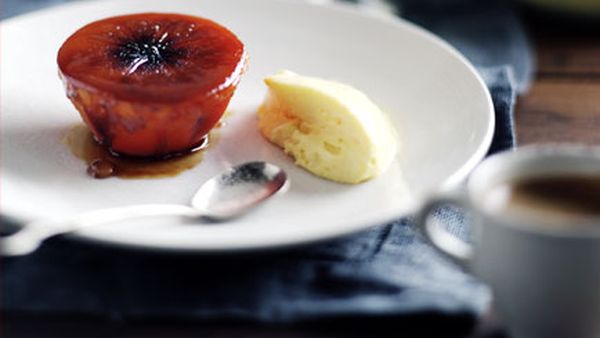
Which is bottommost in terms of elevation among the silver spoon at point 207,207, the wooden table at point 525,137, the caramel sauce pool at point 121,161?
the wooden table at point 525,137

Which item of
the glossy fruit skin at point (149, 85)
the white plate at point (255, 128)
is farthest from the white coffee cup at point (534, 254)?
the glossy fruit skin at point (149, 85)

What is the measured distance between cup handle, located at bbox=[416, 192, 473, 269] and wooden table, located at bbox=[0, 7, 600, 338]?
0.27ft

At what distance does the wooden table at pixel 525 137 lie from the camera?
137 cm

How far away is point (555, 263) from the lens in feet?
4.09

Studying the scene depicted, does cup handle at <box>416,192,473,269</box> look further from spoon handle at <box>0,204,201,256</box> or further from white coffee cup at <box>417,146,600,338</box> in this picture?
spoon handle at <box>0,204,201,256</box>

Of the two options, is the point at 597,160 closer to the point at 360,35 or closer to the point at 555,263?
the point at 555,263

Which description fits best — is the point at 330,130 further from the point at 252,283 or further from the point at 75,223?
the point at 75,223

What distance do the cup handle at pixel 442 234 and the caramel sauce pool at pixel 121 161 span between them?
0.48m

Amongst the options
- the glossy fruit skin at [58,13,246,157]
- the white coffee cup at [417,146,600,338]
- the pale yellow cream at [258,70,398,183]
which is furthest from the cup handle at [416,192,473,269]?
the glossy fruit skin at [58,13,246,157]

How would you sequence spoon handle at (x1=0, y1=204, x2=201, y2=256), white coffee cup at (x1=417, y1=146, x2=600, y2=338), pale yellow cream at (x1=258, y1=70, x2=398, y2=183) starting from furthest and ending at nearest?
pale yellow cream at (x1=258, y1=70, x2=398, y2=183) → spoon handle at (x1=0, y1=204, x2=201, y2=256) → white coffee cup at (x1=417, y1=146, x2=600, y2=338)

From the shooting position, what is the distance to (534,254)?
1.25 metres

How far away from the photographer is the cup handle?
4.36 feet

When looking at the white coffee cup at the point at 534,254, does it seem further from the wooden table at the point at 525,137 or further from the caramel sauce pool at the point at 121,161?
the caramel sauce pool at the point at 121,161

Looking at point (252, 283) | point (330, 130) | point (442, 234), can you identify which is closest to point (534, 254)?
point (442, 234)
